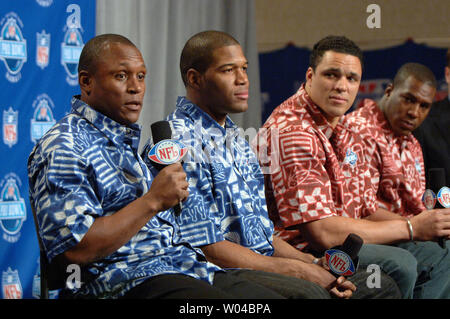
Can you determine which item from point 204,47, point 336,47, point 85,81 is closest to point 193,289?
point 85,81

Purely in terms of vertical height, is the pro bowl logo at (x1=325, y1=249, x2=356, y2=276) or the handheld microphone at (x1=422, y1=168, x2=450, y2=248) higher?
the handheld microphone at (x1=422, y1=168, x2=450, y2=248)

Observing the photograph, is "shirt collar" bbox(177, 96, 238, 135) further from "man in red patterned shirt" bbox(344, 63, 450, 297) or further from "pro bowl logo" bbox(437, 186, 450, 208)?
"pro bowl logo" bbox(437, 186, 450, 208)

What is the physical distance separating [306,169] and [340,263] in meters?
0.51

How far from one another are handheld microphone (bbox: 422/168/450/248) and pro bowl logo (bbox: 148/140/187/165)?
1225 millimetres

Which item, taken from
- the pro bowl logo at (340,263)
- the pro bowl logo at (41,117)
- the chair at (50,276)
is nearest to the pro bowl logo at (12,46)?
the pro bowl logo at (41,117)

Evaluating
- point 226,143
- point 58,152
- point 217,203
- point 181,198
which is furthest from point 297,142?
point 58,152

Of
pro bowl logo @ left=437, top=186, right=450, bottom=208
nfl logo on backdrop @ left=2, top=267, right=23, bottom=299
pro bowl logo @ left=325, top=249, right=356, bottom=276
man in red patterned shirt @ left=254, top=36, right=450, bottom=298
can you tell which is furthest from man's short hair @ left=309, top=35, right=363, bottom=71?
nfl logo on backdrop @ left=2, top=267, right=23, bottom=299

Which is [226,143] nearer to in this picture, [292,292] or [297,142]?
[297,142]

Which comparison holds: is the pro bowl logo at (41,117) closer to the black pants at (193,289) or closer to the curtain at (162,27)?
the curtain at (162,27)

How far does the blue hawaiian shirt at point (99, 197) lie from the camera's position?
5.00ft

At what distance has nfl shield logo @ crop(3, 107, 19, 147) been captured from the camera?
9.43 ft

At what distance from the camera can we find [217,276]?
1792mm

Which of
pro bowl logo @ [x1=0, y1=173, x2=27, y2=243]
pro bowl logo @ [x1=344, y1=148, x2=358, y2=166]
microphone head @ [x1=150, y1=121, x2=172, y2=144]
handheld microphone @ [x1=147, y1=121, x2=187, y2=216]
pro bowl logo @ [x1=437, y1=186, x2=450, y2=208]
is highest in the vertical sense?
microphone head @ [x1=150, y1=121, x2=172, y2=144]

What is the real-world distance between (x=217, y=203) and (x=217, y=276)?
12.2 inches
